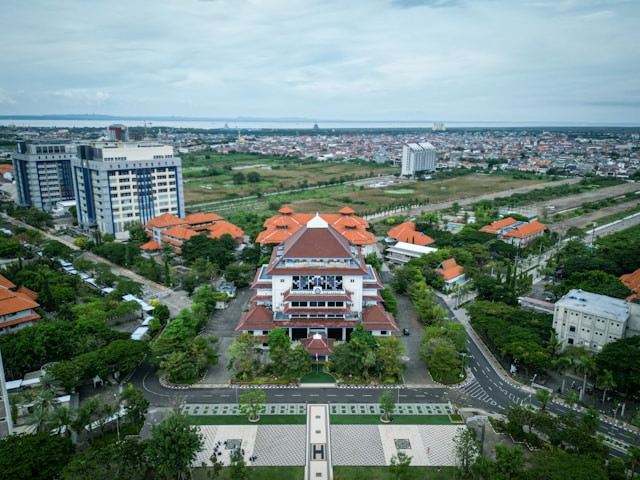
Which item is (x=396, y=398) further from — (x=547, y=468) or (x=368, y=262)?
(x=368, y=262)

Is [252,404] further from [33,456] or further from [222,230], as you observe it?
[222,230]

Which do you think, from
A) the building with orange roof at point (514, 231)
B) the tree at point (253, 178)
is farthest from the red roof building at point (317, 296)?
the tree at point (253, 178)

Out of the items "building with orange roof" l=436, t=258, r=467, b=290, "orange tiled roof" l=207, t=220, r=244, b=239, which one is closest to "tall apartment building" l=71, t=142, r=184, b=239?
"orange tiled roof" l=207, t=220, r=244, b=239

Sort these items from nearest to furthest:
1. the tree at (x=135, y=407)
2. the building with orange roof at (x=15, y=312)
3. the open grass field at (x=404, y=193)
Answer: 1. the tree at (x=135, y=407)
2. the building with orange roof at (x=15, y=312)
3. the open grass field at (x=404, y=193)

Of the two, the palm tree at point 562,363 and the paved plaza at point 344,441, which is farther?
the palm tree at point 562,363

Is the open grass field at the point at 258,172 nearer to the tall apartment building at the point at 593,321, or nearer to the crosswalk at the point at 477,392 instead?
the crosswalk at the point at 477,392

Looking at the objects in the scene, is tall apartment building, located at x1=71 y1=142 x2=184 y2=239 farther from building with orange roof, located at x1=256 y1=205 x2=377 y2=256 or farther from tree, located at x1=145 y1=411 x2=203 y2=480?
tree, located at x1=145 y1=411 x2=203 y2=480
